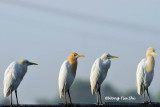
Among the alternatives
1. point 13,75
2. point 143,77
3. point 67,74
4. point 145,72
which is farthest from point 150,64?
point 13,75

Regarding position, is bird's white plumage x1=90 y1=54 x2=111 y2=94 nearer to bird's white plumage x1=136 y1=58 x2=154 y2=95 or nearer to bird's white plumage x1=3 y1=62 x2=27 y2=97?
bird's white plumage x1=136 y1=58 x2=154 y2=95

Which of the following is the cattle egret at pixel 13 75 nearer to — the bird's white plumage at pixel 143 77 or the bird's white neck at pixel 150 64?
the bird's white plumage at pixel 143 77

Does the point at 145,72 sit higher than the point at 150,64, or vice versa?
the point at 150,64

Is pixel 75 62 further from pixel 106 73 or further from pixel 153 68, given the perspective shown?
pixel 153 68

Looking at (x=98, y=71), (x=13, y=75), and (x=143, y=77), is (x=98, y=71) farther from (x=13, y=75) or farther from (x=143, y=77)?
(x=13, y=75)

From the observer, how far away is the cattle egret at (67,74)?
14562 mm

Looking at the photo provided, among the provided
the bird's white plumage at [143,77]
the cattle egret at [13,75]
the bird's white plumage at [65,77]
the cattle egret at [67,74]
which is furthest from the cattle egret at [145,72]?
the cattle egret at [13,75]

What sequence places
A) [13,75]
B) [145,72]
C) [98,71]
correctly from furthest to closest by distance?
[145,72] → [98,71] → [13,75]

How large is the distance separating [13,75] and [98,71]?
8.59ft

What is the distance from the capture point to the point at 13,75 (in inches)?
571

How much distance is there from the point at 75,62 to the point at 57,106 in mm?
1916

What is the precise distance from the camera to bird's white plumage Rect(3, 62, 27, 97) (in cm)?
1452

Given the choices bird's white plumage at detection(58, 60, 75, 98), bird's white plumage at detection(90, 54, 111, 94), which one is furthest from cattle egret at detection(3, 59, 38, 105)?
bird's white plumage at detection(90, 54, 111, 94)

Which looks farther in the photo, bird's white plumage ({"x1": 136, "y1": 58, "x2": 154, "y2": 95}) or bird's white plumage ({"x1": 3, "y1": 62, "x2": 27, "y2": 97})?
bird's white plumage ({"x1": 136, "y1": 58, "x2": 154, "y2": 95})
